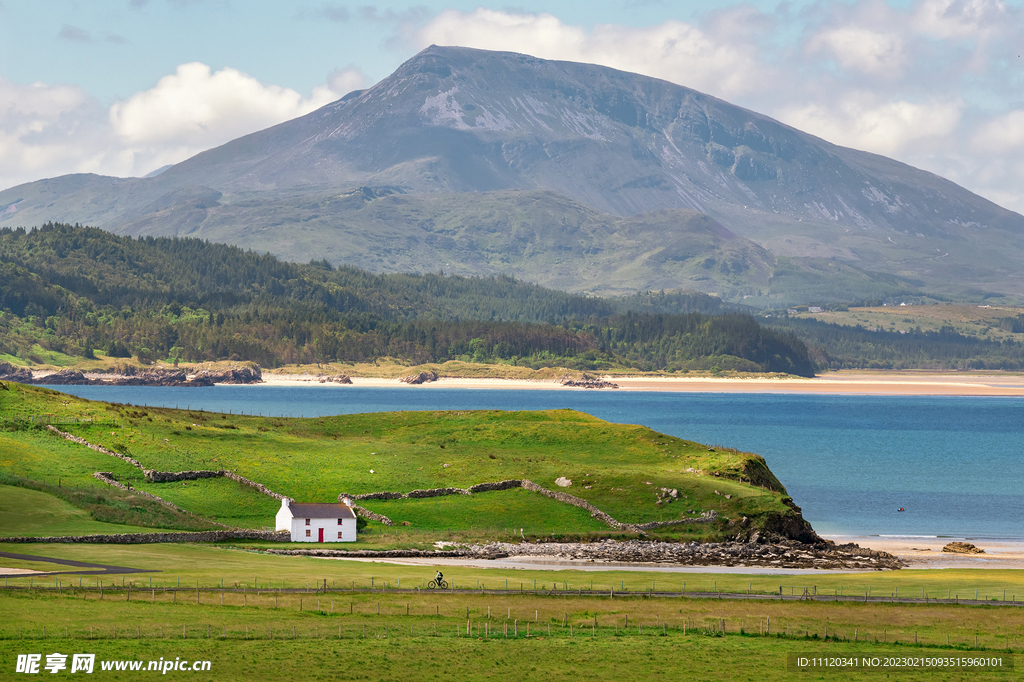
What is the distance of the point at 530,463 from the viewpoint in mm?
105812

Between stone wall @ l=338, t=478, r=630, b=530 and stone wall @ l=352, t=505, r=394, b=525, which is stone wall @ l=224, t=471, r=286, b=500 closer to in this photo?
stone wall @ l=338, t=478, r=630, b=530

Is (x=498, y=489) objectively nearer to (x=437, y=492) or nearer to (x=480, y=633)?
(x=437, y=492)

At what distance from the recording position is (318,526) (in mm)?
83500

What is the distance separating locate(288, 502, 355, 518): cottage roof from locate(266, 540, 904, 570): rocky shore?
5.10 metres

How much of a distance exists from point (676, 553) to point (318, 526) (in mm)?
27104

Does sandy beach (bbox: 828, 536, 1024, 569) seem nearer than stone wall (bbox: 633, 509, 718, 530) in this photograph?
Yes

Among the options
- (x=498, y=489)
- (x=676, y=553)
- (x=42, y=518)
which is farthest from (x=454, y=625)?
(x=498, y=489)

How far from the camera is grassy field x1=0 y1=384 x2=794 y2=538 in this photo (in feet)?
299

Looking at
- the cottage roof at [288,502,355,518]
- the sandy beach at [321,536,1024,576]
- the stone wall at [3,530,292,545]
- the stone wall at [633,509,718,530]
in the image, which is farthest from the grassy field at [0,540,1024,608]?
the stone wall at [633,509,718,530]

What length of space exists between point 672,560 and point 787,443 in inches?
4743

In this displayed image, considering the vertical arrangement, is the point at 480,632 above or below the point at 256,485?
below

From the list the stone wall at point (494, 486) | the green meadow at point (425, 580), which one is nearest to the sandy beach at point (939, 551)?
the green meadow at point (425, 580)

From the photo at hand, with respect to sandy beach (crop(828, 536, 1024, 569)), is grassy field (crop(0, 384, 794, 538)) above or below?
above

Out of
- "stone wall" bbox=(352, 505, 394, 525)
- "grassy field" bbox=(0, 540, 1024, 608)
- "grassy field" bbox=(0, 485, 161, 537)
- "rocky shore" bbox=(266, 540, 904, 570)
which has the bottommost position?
"rocky shore" bbox=(266, 540, 904, 570)
